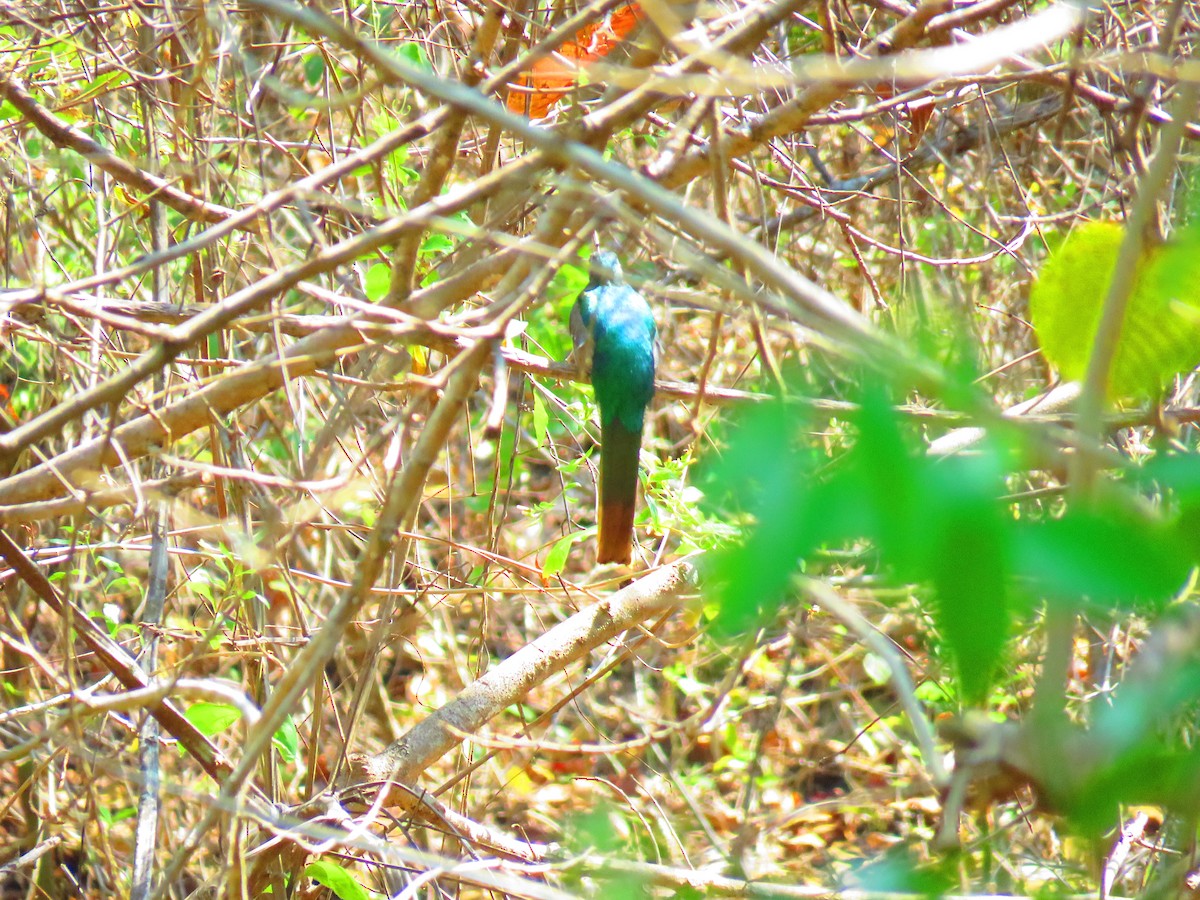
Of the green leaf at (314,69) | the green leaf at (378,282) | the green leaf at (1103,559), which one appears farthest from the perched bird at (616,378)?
the green leaf at (1103,559)

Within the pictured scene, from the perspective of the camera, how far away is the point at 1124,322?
4.29 feet

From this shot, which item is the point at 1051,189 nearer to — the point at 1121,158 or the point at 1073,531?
the point at 1121,158

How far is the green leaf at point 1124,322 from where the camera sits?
135 centimetres

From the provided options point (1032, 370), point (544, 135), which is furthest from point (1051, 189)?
point (544, 135)

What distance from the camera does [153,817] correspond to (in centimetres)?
287

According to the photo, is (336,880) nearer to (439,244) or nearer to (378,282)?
(378,282)

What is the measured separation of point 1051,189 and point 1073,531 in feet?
16.5

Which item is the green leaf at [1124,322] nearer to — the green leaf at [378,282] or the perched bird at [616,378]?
the green leaf at [378,282]

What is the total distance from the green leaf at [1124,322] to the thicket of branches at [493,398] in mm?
142

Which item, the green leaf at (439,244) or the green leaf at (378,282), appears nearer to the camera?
the green leaf at (378,282)

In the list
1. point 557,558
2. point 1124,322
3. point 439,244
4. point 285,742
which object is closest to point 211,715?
point 285,742

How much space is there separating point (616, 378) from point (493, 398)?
289 cm

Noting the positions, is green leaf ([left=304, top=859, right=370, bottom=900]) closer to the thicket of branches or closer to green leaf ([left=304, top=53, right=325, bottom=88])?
the thicket of branches

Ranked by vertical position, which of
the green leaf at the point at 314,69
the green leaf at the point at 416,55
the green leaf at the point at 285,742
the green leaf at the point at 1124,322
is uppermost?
the green leaf at the point at 314,69
